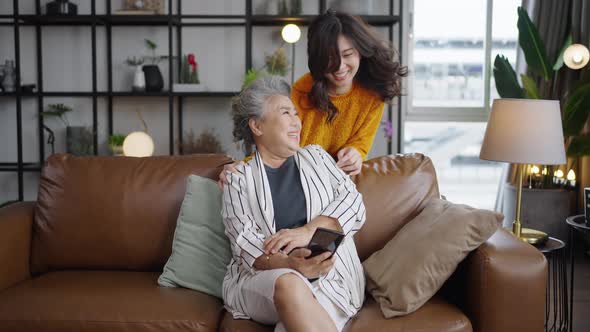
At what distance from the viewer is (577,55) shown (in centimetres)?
450

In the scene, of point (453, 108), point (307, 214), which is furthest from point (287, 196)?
point (453, 108)

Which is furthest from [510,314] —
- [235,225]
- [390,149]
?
[390,149]

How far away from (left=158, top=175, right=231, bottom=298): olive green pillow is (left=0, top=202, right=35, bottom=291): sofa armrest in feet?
1.90

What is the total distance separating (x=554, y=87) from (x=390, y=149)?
1.35m

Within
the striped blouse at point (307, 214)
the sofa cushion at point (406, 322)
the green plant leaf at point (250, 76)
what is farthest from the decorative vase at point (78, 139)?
the sofa cushion at point (406, 322)

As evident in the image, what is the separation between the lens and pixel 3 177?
5223 mm

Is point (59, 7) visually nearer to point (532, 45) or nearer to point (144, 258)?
point (144, 258)

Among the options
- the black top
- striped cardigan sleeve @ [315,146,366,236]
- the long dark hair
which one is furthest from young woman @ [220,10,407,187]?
the black top

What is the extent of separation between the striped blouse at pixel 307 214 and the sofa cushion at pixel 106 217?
0.40m

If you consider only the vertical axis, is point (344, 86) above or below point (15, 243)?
above

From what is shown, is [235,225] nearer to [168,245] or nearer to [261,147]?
[261,147]

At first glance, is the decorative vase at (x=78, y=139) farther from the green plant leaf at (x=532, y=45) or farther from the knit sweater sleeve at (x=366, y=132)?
the green plant leaf at (x=532, y=45)

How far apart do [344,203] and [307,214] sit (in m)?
0.13

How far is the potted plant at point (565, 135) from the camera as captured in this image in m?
4.47
